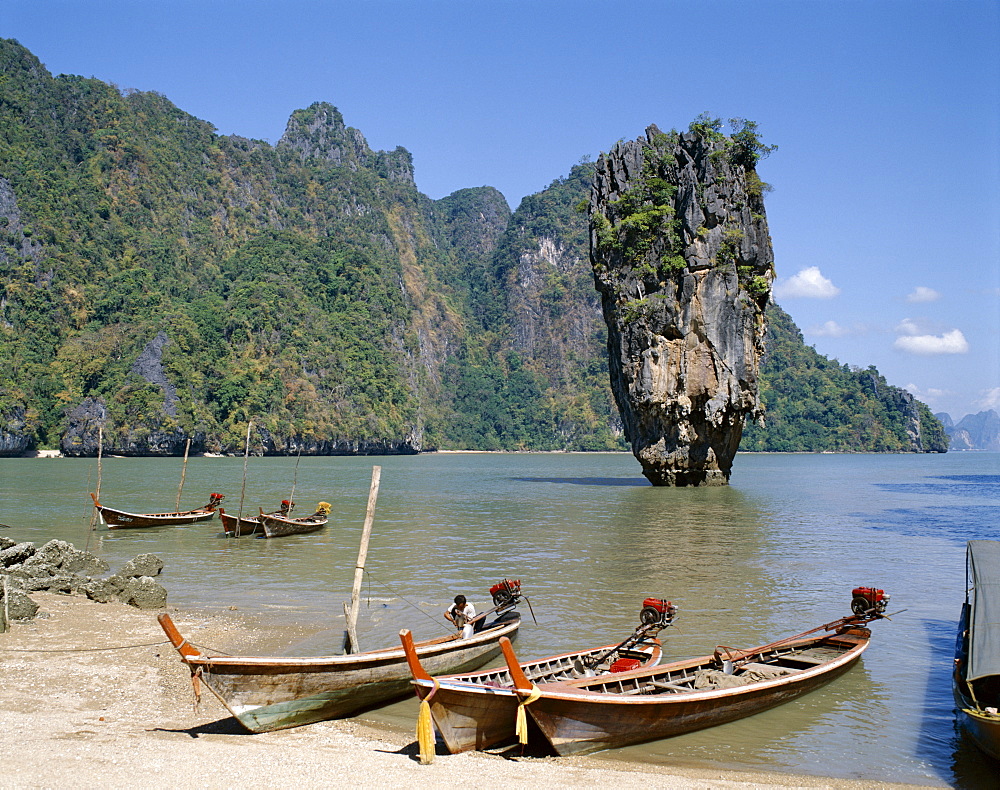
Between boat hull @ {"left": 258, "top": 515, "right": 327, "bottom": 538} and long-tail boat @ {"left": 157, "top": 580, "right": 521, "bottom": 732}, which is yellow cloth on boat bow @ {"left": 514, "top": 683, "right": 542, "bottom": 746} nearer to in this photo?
long-tail boat @ {"left": 157, "top": 580, "right": 521, "bottom": 732}

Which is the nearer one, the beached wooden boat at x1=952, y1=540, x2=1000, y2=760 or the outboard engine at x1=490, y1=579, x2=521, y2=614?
the beached wooden boat at x1=952, y1=540, x2=1000, y2=760

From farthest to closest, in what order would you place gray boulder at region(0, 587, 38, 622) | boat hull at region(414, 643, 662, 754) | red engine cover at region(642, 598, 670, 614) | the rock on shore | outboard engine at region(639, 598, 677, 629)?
the rock on shore → gray boulder at region(0, 587, 38, 622) → red engine cover at region(642, 598, 670, 614) → outboard engine at region(639, 598, 677, 629) → boat hull at region(414, 643, 662, 754)

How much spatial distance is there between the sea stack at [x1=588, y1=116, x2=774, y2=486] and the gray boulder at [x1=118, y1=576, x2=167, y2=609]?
28282 millimetres

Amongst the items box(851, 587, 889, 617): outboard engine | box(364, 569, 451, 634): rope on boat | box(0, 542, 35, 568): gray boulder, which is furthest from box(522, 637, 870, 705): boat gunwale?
box(0, 542, 35, 568): gray boulder

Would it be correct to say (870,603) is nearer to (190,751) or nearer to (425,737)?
(425,737)

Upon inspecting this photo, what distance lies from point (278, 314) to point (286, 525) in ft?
263

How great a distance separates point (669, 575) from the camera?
1677 centimetres

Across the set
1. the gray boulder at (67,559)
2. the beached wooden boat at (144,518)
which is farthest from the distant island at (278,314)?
the gray boulder at (67,559)

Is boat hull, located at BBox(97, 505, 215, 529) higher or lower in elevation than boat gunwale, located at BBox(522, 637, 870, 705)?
lower

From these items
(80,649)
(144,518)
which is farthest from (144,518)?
(80,649)

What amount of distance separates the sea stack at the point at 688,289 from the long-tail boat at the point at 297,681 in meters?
30.8

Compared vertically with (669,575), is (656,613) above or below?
above

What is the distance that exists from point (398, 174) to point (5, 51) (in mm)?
84535

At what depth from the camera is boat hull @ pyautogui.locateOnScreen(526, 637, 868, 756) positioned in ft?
23.4
